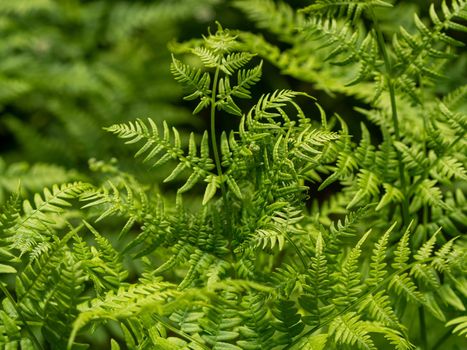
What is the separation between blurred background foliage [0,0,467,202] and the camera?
3.05 m

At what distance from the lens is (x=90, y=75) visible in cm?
327

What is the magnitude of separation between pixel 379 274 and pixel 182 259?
1.04 ft

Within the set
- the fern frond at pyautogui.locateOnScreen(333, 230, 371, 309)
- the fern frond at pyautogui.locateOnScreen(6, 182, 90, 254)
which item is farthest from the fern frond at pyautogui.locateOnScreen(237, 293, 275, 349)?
the fern frond at pyautogui.locateOnScreen(6, 182, 90, 254)

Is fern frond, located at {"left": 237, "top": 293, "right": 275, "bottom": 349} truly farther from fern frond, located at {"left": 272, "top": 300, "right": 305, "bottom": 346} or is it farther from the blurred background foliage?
the blurred background foliage

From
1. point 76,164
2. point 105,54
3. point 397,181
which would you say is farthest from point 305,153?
point 105,54

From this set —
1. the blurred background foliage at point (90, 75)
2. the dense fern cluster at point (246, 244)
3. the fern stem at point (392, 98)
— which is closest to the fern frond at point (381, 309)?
the dense fern cluster at point (246, 244)

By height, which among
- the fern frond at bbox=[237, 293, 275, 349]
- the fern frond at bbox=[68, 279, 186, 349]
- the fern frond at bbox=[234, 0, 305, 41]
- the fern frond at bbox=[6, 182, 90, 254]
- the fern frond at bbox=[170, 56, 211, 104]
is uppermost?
the fern frond at bbox=[234, 0, 305, 41]

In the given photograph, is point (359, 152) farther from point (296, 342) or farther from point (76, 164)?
point (76, 164)

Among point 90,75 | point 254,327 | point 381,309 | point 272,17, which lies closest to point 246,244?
point 254,327

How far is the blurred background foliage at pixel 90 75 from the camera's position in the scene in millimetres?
3053

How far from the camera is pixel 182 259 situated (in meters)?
1.14

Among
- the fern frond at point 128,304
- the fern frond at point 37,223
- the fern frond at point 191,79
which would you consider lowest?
the fern frond at point 128,304

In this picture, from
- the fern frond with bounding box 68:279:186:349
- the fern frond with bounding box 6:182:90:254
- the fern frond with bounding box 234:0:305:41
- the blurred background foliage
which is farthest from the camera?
the blurred background foliage

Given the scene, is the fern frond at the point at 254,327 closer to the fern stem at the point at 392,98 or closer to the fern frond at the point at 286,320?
the fern frond at the point at 286,320
